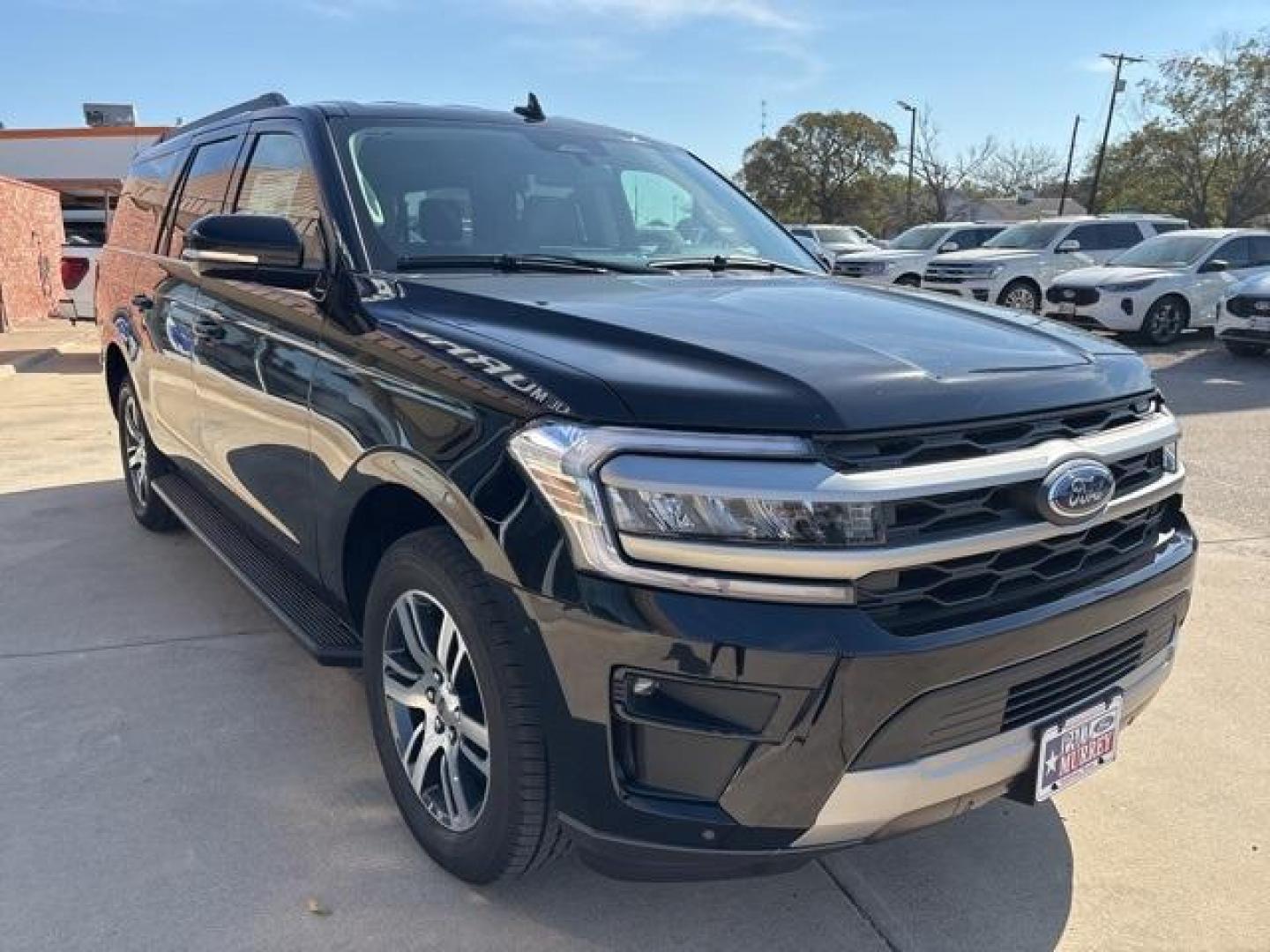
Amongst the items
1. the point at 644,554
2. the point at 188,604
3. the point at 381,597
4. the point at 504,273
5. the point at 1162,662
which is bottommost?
the point at 188,604

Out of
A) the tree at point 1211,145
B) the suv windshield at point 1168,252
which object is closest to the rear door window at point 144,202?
the suv windshield at point 1168,252

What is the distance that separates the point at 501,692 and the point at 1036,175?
236ft

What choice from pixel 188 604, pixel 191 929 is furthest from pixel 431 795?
pixel 188 604

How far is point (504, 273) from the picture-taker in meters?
3.02

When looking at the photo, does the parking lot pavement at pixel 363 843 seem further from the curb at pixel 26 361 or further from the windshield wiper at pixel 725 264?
the curb at pixel 26 361

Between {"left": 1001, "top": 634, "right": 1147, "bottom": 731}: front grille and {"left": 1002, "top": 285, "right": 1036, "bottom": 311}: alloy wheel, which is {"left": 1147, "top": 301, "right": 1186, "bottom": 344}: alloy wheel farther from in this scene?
{"left": 1001, "top": 634, "right": 1147, "bottom": 731}: front grille

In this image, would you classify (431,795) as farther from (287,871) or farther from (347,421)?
(347,421)

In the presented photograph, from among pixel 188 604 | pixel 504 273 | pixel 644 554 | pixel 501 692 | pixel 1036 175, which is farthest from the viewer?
pixel 1036 175

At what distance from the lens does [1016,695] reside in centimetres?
215

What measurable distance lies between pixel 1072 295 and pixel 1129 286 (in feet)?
2.57

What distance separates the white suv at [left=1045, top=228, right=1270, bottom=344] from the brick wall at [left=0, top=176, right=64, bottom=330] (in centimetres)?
1417

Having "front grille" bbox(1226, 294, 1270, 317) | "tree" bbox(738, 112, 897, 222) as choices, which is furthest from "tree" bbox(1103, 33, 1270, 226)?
"front grille" bbox(1226, 294, 1270, 317)

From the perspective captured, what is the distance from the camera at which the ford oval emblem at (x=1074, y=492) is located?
6.99 feet

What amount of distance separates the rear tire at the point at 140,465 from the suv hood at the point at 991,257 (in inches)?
544
